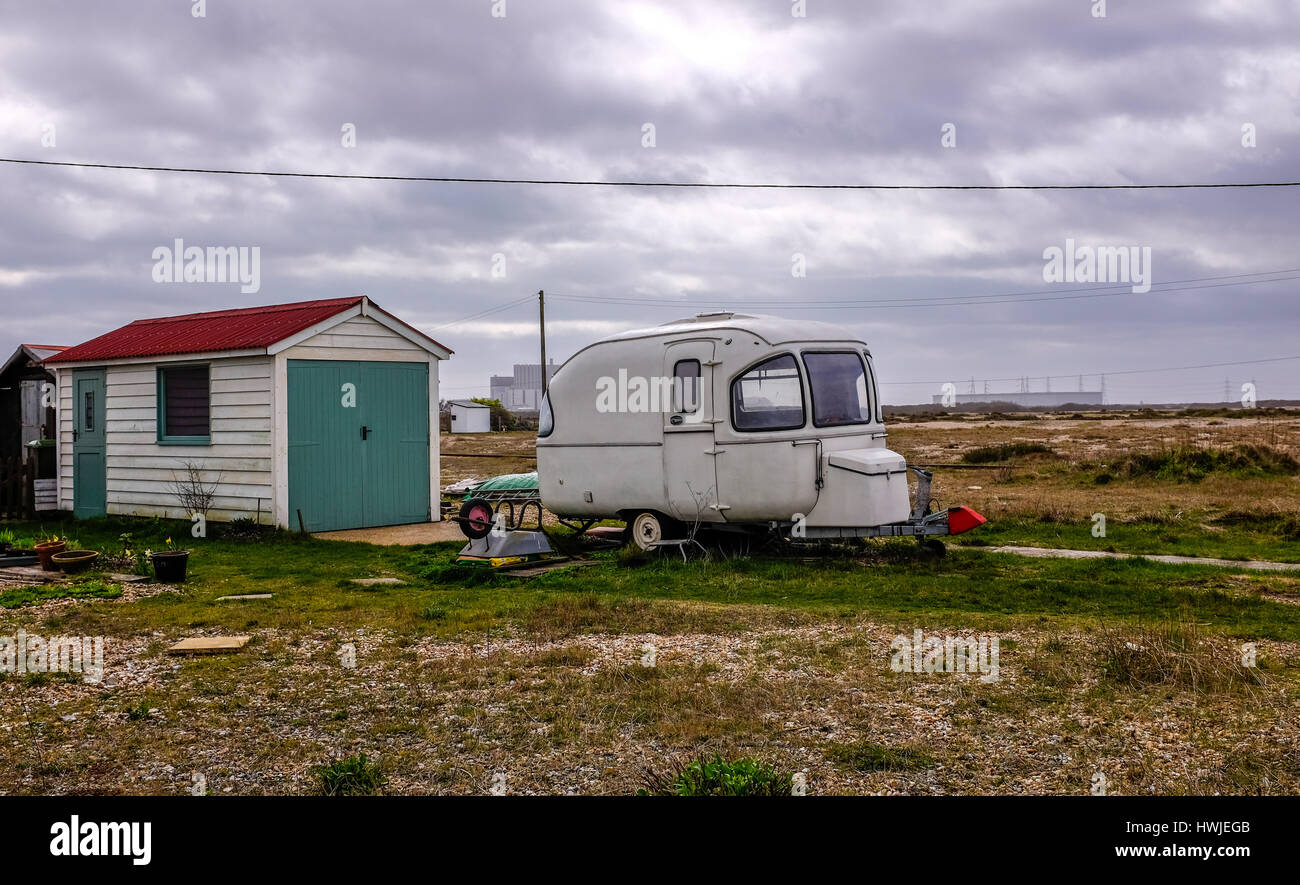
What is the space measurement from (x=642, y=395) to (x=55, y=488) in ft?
40.0

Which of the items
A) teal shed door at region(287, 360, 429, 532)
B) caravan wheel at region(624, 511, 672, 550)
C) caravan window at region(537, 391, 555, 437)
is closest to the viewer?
caravan wheel at region(624, 511, 672, 550)

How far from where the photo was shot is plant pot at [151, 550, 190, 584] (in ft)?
36.7

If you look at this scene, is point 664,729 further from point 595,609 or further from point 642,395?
point 642,395

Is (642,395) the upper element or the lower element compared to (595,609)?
upper

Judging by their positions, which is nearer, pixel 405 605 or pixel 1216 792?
pixel 1216 792

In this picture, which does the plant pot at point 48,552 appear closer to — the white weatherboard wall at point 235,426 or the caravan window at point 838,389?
the white weatherboard wall at point 235,426

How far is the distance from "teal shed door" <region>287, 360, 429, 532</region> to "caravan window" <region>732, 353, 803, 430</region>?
21.9 ft

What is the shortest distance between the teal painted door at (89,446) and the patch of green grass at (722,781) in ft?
52.5

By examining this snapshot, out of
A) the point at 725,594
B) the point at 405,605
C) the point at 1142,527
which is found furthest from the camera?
the point at 1142,527

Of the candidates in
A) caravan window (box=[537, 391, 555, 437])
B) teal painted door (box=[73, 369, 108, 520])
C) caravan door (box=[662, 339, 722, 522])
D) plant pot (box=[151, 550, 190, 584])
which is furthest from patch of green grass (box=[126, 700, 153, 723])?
teal painted door (box=[73, 369, 108, 520])

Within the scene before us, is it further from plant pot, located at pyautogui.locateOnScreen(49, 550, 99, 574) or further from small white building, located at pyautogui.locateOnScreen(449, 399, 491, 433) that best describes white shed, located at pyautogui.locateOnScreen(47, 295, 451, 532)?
small white building, located at pyautogui.locateOnScreen(449, 399, 491, 433)

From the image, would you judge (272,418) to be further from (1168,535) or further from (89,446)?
(1168,535)
